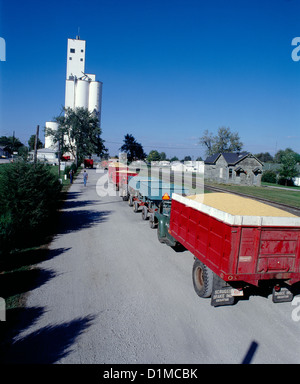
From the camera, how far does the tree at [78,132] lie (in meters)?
58.6

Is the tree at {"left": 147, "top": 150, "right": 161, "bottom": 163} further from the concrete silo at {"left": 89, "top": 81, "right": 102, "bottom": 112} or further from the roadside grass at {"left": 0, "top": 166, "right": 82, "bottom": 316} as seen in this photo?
the roadside grass at {"left": 0, "top": 166, "right": 82, "bottom": 316}

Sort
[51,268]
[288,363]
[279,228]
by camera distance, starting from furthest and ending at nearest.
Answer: [51,268], [279,228], [288,363]

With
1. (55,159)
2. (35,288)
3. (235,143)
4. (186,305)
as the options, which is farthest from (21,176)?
(235,143)

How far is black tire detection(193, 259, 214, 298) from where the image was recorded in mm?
6836

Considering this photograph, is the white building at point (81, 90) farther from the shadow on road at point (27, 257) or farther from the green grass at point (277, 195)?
the shadow on road at point (27, 257)

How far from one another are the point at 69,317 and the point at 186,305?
2761 mm

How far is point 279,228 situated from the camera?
596cm

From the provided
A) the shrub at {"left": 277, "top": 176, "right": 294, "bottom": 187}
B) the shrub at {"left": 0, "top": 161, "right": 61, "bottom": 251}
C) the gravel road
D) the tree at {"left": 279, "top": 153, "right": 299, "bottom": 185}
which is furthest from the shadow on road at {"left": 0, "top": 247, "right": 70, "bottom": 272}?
the shrub at {"left": 277, "top": 176, "right": 294, "bottom": 187}

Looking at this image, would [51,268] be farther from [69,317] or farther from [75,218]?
[75,218]

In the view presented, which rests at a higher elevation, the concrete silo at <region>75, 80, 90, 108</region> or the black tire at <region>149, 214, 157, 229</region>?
the concrete silo at <region>75, 80, 90, 108</region>

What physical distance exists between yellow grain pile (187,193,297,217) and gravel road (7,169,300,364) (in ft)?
7.91

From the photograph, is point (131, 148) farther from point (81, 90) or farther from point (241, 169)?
point (241, 169)

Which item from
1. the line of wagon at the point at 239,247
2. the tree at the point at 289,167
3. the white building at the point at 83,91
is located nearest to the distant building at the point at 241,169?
the tree at the point at 289,167

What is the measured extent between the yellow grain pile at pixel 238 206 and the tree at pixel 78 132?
54.4 metres
